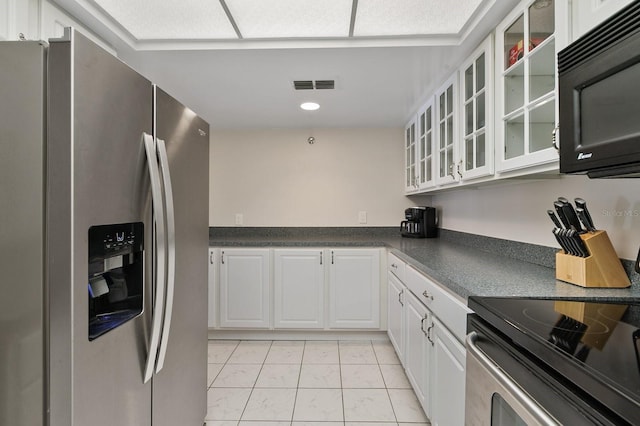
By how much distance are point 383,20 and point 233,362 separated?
8.31 ft

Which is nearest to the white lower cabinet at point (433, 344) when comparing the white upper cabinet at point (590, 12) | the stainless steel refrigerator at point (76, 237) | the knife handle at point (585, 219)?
the knife handle at point (585, 219)

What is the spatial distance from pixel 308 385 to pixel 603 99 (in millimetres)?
2136

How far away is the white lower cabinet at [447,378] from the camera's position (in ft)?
4.09

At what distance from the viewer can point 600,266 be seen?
116cm

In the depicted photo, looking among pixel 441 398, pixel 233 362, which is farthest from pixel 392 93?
pixel 233 362

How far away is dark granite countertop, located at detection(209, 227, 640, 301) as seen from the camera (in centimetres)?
112

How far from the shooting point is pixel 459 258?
1.85m

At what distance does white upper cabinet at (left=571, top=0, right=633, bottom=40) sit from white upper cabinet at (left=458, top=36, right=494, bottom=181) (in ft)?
1.66

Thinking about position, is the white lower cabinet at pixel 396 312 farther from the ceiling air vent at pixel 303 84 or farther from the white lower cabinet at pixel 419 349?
the ceiling air vent at pixel 303 84

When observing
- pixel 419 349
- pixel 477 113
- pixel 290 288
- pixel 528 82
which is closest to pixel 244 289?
pixel 290 288

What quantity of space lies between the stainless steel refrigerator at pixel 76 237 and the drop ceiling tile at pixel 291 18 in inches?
28.8

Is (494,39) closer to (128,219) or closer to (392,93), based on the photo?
(392,93)

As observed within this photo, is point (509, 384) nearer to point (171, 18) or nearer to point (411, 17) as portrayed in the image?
point (411, 17)

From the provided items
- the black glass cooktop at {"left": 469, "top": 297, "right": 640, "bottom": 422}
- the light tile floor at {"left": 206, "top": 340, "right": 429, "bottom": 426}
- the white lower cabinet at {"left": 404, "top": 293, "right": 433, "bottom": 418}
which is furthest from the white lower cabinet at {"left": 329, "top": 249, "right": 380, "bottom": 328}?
the black glass cooktop at {"left": 469, "top": 297, "right": 640, "bottom": 422}
